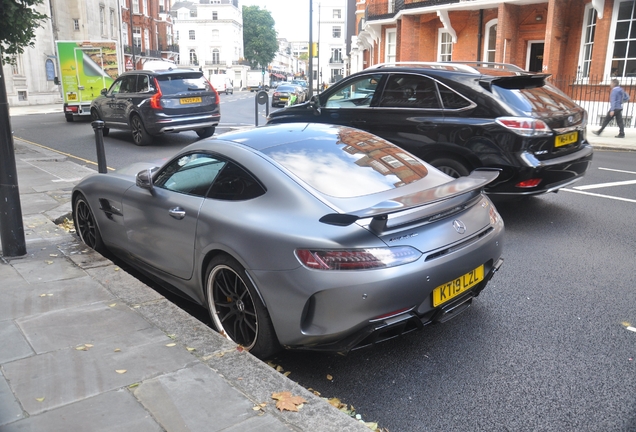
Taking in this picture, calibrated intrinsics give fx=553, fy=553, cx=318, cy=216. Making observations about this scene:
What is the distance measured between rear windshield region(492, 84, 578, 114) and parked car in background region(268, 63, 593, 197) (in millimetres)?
11

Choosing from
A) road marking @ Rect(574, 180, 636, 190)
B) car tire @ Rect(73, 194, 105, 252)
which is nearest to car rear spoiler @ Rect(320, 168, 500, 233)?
car tire @ Rect(73, 194, 105, 252)

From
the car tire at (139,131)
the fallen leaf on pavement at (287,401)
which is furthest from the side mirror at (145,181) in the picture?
the car tire at (139,131)

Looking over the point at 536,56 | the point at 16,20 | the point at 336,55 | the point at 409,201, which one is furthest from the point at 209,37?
the point at 409,201

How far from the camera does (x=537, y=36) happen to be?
22938mm

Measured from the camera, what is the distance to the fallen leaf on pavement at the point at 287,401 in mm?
2697

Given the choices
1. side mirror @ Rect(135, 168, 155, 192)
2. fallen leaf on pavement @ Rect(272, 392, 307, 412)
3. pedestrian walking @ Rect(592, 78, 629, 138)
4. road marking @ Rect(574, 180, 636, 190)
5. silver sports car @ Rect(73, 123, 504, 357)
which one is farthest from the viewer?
pedestrian walking @ Rect(592, 78, 629, 138)

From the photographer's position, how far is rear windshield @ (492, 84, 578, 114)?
6.14 metres

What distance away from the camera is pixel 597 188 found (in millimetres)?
8461

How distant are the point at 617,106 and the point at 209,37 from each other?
9247cm

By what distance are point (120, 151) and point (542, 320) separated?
37.4 ft

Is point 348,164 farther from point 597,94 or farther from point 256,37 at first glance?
point 256,37

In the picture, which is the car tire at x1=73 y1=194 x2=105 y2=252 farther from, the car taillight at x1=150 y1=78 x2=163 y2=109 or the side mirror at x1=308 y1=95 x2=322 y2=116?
the car taillight at x1=150 y1=78 x2=163 y2=109

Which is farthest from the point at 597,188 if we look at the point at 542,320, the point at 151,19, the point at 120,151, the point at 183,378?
the point at 151,19

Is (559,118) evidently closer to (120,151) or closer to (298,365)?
(298,365)
